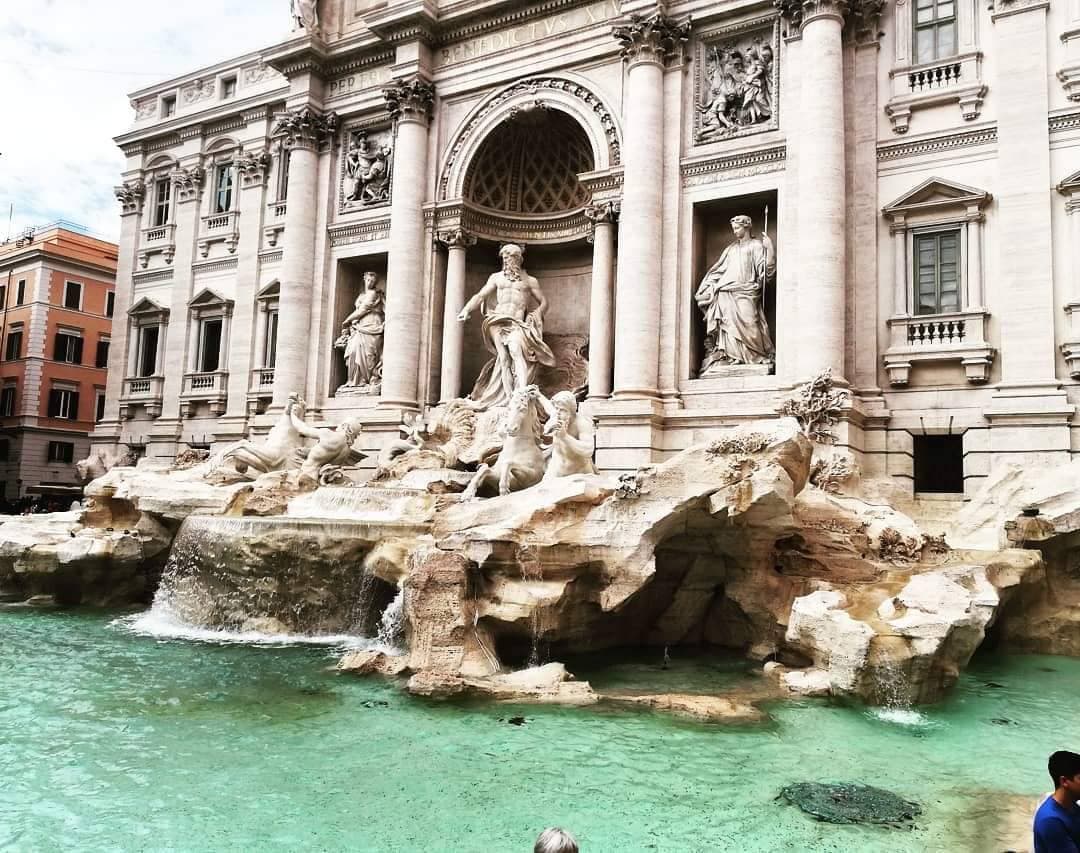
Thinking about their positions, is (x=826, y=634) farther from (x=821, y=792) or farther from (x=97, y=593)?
(x=97, y=593)

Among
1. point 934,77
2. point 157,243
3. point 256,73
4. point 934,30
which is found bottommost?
point 157,243

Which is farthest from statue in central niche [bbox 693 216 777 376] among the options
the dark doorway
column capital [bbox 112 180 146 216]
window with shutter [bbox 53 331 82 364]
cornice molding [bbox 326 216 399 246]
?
window with shutter [bbox 53 331 82 364]

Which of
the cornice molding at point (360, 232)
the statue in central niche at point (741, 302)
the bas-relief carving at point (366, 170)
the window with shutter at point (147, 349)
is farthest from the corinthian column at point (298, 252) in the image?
the statue in central niche at point (741, 302)

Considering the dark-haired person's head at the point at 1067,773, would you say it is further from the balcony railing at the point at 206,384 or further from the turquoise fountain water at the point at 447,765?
the balcony railing at the point at 206,384

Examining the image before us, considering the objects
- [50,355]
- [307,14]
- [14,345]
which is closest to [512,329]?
[307,14]

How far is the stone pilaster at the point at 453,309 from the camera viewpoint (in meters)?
18.7

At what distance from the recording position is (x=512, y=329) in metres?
17.8

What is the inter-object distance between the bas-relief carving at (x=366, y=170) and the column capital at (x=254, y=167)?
Result: 2808mm

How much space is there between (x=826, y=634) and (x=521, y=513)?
3452 mm

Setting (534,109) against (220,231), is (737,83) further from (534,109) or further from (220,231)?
(220,231)

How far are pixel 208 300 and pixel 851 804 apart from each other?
21285 millimetres

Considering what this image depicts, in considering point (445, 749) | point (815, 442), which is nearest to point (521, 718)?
point (445, 749)

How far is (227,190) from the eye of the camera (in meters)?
23.7

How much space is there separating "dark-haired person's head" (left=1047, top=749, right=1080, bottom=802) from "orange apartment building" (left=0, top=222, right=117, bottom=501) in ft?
123
